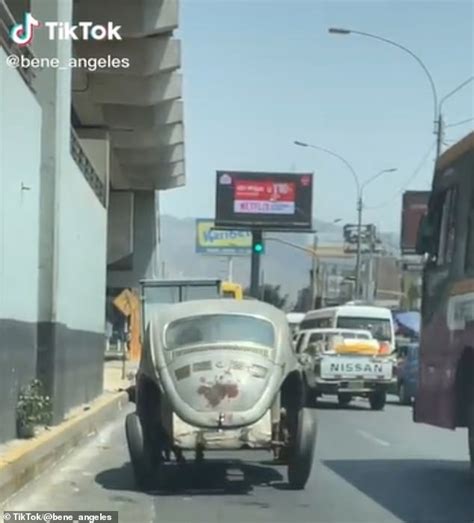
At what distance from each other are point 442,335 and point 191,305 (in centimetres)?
284

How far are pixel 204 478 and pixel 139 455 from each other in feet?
3.96

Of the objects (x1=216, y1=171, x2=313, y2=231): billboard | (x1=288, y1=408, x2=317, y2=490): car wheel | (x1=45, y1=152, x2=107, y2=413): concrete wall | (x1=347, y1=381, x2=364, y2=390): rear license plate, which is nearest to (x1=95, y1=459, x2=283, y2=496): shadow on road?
(x1=288, y1=408, x2=317, y2=490): car wheel

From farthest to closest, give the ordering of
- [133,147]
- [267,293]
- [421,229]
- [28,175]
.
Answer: [267,293] < [133,147] < [28,175] < [421,229]

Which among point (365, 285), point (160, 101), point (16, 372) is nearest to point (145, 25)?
point (160, 101)

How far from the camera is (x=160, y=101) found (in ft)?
112

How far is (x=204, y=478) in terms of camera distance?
1276 centimetres

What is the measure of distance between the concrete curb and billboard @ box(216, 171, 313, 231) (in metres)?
52.8

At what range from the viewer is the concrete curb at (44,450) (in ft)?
37.2

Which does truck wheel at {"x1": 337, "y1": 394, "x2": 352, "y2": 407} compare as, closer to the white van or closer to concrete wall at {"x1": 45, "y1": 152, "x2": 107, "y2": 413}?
concrete wall at {"x1": 45, "y1": 152, "x2": 107, "y2": 413}

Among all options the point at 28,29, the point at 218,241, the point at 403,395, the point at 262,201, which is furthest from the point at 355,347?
the point at 218,241

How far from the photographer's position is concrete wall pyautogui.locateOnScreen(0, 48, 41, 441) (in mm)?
13383

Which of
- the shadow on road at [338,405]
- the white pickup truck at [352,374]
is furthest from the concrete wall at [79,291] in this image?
the shadow on road at [338,405]

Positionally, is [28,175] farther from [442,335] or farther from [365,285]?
[365,285]

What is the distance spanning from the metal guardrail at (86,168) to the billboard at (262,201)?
45446 mm
